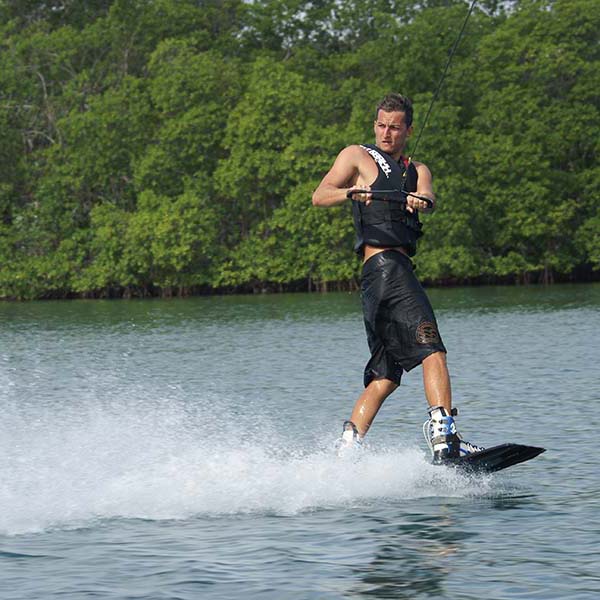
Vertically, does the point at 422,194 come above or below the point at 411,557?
above

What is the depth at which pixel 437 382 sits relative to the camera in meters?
8.17

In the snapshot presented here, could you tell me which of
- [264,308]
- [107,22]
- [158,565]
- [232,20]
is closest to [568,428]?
[158,565]

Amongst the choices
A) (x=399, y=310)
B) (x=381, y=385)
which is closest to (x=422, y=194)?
(x=399, y=310)

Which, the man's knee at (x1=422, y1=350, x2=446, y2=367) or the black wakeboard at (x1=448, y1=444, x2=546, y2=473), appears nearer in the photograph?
the black wakeboard at (x1=448, y1=444, x2=546, y2=473)

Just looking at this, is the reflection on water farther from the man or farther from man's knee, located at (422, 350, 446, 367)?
Answer: man's knee, located at (422, 350, 446, 367)

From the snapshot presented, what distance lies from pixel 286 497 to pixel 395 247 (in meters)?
1.61

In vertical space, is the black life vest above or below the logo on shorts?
above

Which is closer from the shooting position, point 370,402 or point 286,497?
point 286,497

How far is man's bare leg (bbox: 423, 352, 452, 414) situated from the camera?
815 centimetres

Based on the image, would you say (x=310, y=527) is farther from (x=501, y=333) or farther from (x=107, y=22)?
(x=107, y=22)

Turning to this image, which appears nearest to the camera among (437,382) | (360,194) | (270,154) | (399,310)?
(360,194)

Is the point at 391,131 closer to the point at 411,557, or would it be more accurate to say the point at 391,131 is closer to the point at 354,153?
the point at 354,153

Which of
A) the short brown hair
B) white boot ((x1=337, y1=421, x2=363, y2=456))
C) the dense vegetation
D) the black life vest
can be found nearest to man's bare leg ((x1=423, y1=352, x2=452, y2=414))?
white boot ((x1=337, y1=421, x2=363, y2=456))

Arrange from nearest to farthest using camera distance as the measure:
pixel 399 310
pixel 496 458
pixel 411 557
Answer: pixel 411 557, pixel 496 458, pixel 399 310
